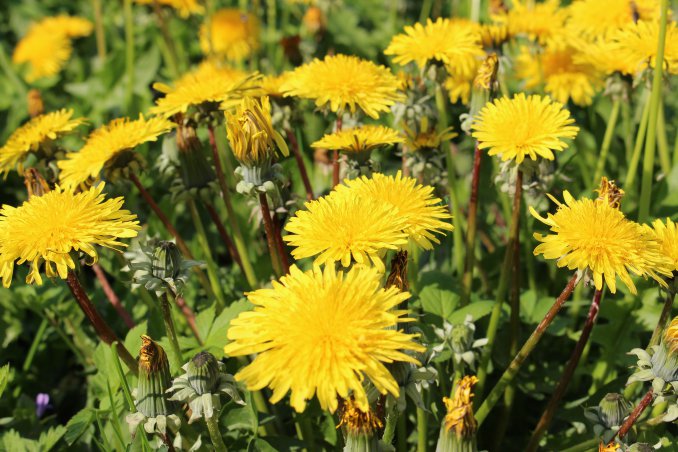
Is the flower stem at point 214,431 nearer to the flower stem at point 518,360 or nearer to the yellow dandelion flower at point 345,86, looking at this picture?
the flower stem at point 518,360

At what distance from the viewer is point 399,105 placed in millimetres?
2170

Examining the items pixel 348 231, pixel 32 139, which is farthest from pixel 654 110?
pixel 32 139

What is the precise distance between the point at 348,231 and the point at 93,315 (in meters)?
0.65

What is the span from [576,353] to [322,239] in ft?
2.32

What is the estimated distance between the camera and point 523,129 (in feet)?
5.29

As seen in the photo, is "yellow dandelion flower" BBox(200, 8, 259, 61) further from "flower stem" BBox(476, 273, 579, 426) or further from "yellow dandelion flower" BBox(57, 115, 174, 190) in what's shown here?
"flower stem" BBox(476, 273, 579, 426)

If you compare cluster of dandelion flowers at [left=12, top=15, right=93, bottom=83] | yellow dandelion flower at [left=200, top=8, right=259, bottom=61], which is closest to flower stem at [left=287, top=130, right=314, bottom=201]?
yellow dandelion flower at [left=200, top=8, right=259, bottom=61]

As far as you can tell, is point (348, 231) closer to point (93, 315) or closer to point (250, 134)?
point (250, 134)

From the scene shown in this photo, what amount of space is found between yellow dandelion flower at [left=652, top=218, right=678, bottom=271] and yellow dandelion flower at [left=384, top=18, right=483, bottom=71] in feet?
2.46

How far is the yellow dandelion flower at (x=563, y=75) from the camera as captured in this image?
2.47 m

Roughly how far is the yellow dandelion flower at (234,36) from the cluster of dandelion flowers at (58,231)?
7.70ft

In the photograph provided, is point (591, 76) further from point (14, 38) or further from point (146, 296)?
point (14, 38)

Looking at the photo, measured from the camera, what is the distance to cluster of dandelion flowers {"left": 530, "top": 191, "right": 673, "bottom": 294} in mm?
1352

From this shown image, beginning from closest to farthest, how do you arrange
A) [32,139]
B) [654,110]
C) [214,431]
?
[214,431]
[654,110]
[32,139]
